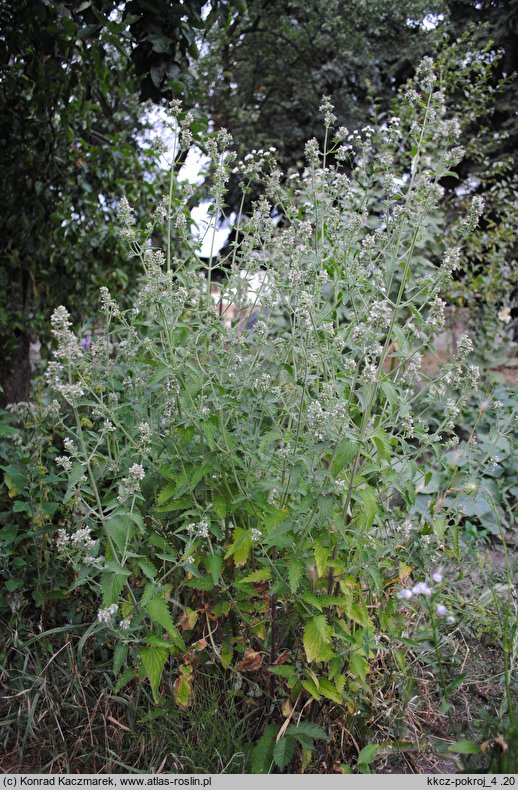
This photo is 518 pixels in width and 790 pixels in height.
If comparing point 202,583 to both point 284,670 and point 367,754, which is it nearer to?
point 284,670

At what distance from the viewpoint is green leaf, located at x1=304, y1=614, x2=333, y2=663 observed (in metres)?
1.85

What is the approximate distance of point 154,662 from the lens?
1.87 m

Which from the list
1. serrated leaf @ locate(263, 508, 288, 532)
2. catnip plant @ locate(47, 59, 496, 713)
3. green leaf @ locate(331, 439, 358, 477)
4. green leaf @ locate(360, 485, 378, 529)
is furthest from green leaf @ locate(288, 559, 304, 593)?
green leaf @ locate(331, 439, 358, 477)

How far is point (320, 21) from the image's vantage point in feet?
34.3

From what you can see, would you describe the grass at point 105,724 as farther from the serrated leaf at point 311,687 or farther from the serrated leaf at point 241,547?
the serrated leaf at point 241,547

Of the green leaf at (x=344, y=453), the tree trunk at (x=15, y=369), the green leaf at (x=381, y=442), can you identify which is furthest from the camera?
the tree trunk at (x=15, y=369)

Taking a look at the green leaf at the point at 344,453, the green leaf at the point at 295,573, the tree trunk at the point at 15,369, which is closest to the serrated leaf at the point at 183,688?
the green leaf at the point at 295,573

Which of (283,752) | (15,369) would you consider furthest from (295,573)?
(15,369)

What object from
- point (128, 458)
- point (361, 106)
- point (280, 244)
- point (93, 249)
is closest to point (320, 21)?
point (361, 106)

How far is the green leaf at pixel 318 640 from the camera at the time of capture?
1.85 m

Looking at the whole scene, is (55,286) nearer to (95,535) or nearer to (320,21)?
(95,535)

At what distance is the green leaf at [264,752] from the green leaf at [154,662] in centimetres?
39

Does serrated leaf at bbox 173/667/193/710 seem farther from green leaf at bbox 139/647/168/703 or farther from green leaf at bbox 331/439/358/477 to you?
green leaf at bbox 331/439/358/477

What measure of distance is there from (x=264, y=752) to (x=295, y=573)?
0.63 metres
